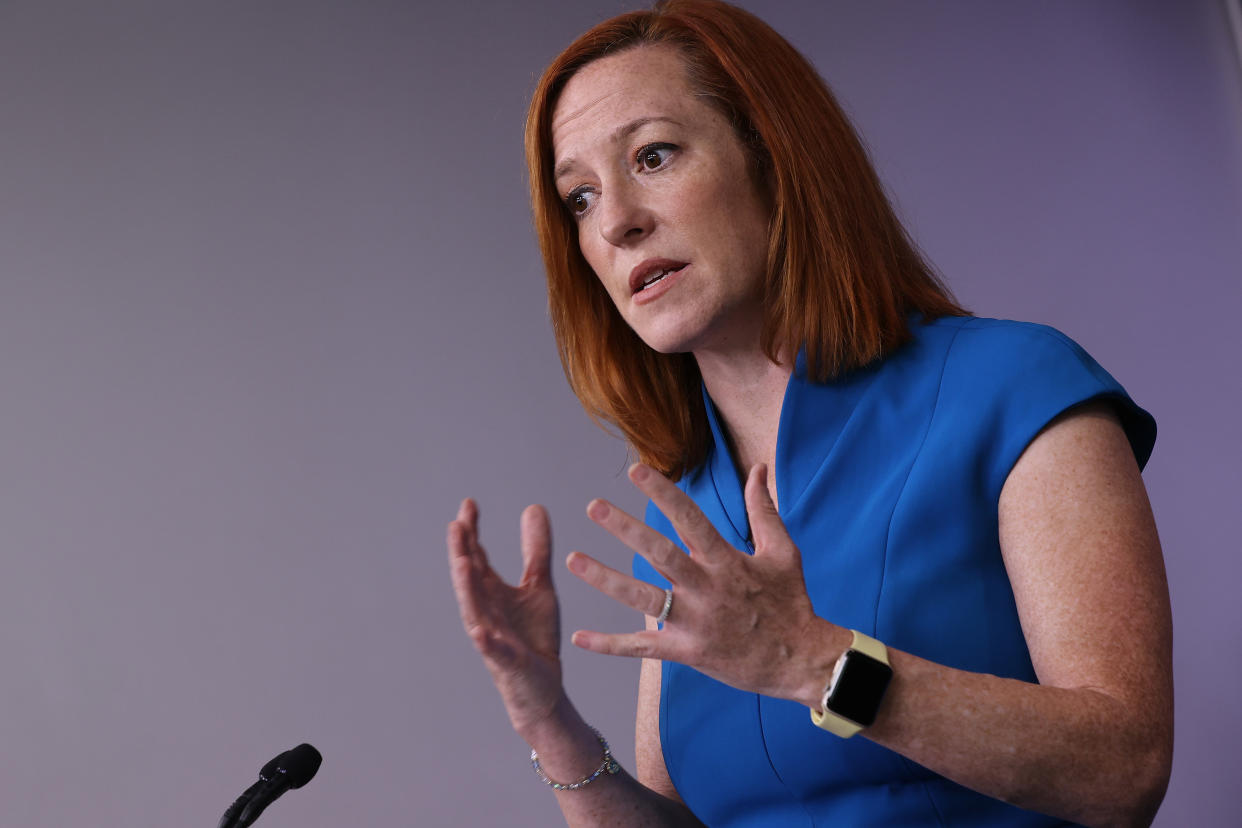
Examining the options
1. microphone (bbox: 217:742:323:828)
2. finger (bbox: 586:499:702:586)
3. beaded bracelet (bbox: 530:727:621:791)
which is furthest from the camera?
beaded bracelet (bbox: 530:727:621:791)

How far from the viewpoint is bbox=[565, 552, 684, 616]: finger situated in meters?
0.86

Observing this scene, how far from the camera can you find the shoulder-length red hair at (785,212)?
4.33 feet

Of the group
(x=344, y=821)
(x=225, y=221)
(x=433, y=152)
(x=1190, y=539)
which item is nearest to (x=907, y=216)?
(x=1190, y=539)

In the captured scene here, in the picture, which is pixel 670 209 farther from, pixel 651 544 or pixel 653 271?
pixel 651 544

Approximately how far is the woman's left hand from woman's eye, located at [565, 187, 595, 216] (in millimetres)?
713

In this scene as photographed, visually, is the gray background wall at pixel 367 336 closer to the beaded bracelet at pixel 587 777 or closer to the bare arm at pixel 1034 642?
the beaded bracelet at pixel 587 777

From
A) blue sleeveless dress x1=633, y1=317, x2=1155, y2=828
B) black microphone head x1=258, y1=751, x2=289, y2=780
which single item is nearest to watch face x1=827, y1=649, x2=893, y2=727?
blue sleeveless dress x1=633, y1=317, x2=1155, y2=828

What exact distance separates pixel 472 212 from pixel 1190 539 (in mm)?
1886

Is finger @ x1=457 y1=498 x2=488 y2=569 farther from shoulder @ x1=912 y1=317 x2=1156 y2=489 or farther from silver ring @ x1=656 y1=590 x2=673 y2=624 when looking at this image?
shoulder @ x1=912 y1=317 x2=1156 y2=489

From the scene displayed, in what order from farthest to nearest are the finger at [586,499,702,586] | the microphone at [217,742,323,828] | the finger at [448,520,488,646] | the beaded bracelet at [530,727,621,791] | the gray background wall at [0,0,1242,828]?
the gray background wall at [0,0,1242,828], the beaded bracelet at [530,727,621,791], the microphone at [217,742,323,828], the finger at [448,520,488,646], the finger at [586,499,702,586]

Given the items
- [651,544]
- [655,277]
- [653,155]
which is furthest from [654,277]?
[651,544]

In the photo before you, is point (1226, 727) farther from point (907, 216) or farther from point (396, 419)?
point (396, 419)

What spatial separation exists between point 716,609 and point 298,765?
657 millimetres

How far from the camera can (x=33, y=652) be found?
2307 millimetres
